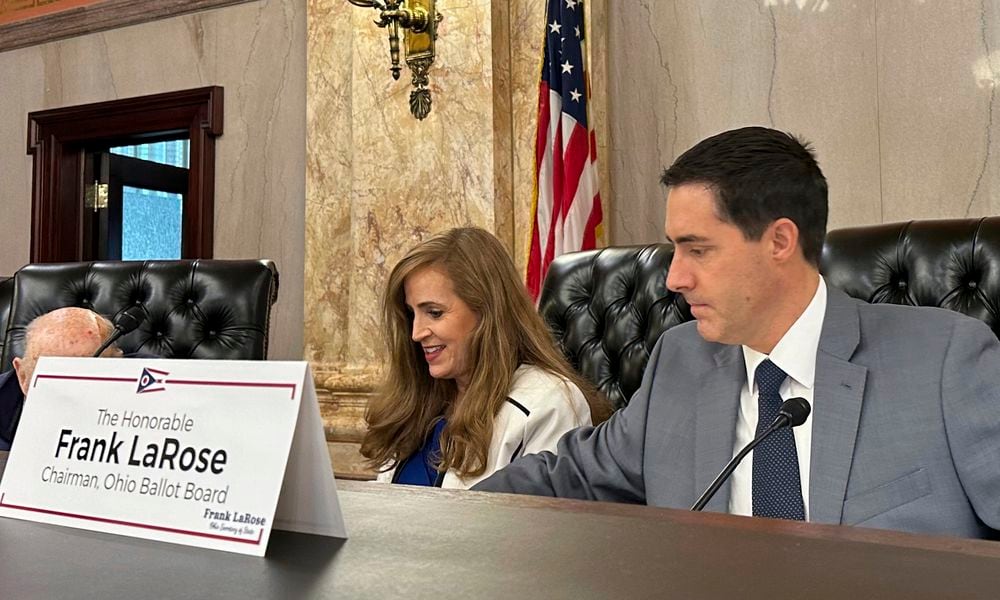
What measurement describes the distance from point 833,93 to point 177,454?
292 centimetres

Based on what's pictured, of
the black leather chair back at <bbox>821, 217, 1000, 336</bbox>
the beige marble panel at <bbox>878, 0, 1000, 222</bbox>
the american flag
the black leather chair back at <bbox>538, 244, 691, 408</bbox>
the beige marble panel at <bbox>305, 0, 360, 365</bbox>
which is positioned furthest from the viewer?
the beige marble panel at <bbox>305, 0, 360, 365</bbox>

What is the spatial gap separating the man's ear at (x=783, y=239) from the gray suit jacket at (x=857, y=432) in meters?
0.09

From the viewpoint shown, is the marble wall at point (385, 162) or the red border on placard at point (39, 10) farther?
the red border on placard at point (39, 10)

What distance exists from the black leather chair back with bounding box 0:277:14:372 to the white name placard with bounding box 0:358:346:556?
2.40 meters

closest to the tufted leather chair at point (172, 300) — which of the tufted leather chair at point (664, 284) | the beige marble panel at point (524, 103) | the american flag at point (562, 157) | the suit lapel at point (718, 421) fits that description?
the tufted leather chair at point (664, 284)

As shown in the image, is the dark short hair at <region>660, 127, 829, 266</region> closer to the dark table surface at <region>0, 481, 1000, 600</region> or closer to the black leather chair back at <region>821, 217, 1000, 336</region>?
the black leather chair back at <region>821, 217, 1000, 336</region>

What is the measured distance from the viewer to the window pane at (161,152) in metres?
6.30

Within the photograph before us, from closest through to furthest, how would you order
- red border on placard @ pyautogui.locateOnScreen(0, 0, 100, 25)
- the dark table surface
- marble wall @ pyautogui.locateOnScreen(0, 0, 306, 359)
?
the dark table surface
marble wall @ pyautogui.locateOnScreen(0, 0, 306, 359)
red border on placard @ pyautogui.locateOnScreen(0, 0, 100, 25)

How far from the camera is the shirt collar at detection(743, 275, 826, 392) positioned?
4.94 ft

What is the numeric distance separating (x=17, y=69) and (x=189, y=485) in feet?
17.3

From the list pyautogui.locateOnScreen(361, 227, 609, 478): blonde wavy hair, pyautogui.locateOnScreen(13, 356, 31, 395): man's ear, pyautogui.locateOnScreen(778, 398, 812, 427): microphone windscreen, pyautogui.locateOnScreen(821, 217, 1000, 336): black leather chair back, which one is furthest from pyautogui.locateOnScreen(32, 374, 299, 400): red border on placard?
pyautogui.locateOnScreen(13, 356, 31, 395): man's ear

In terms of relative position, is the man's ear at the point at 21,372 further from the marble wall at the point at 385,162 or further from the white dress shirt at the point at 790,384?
the white dress shirt at the point at 790,384

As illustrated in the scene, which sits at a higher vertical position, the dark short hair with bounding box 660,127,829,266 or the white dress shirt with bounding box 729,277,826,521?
the dark short hair with bounding box 660,127,829,266

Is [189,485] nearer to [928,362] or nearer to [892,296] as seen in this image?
[928,362]
